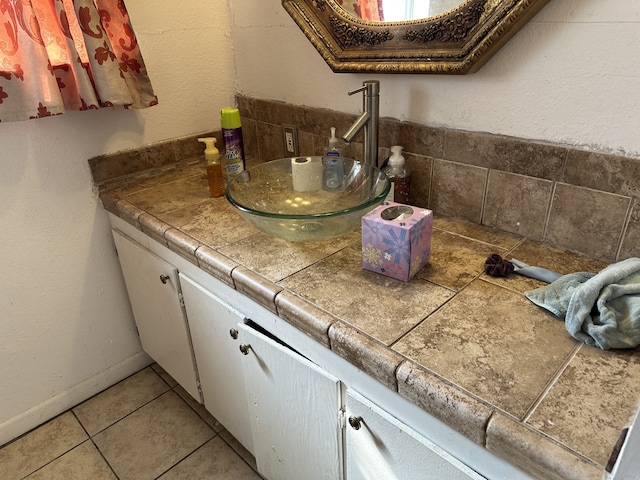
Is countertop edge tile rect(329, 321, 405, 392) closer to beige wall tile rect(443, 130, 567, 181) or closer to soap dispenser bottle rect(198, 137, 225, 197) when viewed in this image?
beige wall tile rect(443, 130, 567, 181)

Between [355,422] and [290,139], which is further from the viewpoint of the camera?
[290,139]

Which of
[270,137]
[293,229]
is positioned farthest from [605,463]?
[270,137]

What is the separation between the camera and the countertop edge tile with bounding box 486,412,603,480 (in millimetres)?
531

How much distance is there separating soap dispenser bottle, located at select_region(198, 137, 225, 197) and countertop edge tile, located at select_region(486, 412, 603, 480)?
101 centimetres

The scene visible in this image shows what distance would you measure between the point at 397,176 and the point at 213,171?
21.4 inches

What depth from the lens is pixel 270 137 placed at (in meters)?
1.58

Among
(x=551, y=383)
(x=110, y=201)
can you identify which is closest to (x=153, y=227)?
(x=110, y=201)

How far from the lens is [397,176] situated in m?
1.16

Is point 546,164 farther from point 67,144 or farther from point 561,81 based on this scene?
point 67,144

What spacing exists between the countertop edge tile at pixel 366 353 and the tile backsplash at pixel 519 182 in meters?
0.52

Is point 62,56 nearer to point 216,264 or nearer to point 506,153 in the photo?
point 216,264

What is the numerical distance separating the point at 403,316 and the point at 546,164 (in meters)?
0.47

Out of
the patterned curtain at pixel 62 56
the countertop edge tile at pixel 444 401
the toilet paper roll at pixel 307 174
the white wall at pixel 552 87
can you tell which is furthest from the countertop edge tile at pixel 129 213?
the countertop edge tile at pixel 444 401

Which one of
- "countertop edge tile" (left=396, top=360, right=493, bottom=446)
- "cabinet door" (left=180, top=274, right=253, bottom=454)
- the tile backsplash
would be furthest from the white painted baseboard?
"countertop edge tile" (left=396, top=360, right=493, bottom=446)
